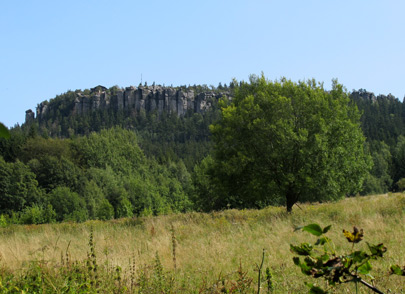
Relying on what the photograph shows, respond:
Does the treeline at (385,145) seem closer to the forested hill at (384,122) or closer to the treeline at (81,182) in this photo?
the forested hill at (384,122)

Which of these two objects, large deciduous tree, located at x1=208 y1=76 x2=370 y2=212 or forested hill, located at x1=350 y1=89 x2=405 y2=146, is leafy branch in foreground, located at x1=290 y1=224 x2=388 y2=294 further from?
forested hill, located at x1=350 y1=89 x2=405 y2=146

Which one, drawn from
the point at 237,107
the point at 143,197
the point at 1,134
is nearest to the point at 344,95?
the point at 237,107

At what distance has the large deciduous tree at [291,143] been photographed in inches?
671

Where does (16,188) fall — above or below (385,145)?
below

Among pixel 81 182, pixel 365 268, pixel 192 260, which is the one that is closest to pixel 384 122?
pixel 81 182

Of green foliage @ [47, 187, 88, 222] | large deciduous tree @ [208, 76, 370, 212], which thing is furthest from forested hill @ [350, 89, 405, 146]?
large deciduous tree @ [208, 76, 370, 212]

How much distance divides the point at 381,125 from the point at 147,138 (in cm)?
10128

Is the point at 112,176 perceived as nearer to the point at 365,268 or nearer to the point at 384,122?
the point at 365,268

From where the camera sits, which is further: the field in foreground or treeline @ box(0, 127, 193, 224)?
treeline @ box(0, 127, 193, 224)

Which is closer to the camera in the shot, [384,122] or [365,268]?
[365,268]

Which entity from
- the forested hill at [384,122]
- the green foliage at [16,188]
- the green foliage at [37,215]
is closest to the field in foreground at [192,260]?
the green foliage at [37,215]

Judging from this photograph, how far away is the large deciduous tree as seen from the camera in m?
17.0

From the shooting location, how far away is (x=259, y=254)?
24.0 ft

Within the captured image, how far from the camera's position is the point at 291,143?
17047 mm
